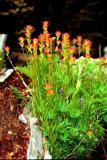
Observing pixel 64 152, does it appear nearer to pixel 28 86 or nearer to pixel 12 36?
pixel 28 86

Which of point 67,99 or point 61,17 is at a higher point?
point 61,17

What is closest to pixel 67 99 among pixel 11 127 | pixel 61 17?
pixel 11 127

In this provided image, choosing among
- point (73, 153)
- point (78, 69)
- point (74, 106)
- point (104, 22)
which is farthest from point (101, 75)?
point (104, 22)

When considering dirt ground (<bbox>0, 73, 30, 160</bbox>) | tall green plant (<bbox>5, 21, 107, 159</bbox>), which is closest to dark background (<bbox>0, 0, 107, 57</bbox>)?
dirt ground (<bbox>0, 73, 30, 160</bbox>)

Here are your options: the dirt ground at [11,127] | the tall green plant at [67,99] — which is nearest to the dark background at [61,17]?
the dirt ground at [11,127]

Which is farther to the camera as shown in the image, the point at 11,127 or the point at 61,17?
the point at 61,17

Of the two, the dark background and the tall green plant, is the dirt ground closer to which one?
the tall green plant

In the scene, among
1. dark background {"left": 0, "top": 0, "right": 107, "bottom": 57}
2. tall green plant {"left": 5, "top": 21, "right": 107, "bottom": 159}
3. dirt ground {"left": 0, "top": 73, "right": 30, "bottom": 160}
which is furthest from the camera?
dark background {"left": 0, "top": 0, "right": 107, "bottom": 57}

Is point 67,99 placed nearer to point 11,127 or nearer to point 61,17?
point 11,127

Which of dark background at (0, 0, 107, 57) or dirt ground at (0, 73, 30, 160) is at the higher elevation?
dark background at (0, 0, 107, 57)
